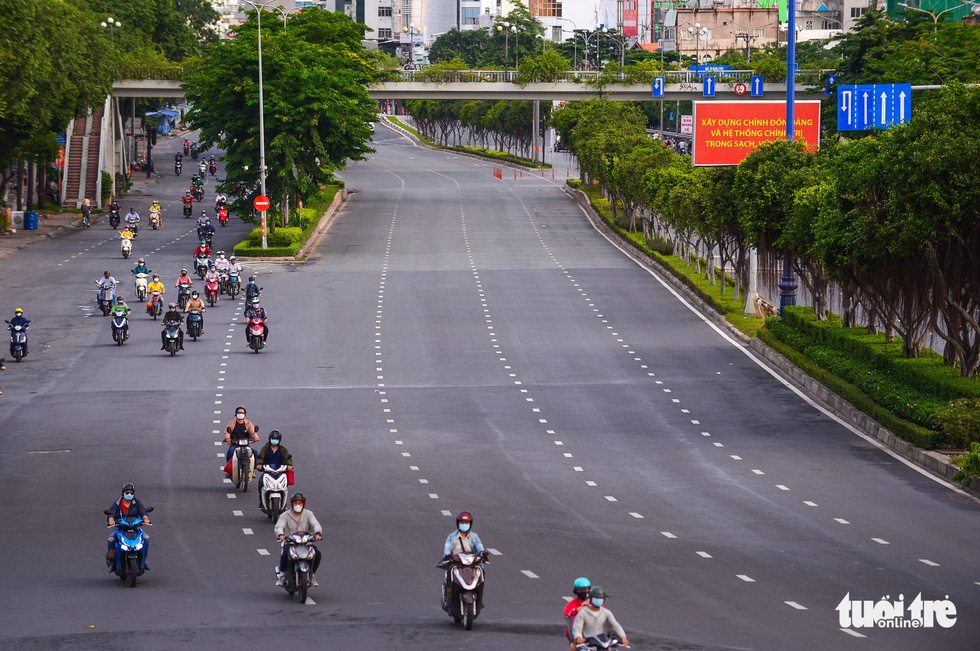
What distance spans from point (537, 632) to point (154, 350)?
83.8 ft

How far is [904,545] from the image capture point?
19.3 meters

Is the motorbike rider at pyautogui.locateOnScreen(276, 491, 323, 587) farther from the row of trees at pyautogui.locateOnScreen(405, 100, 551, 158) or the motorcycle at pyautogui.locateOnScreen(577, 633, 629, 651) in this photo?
the row of trees at pyautogui.locateOnScreen(405, 100, 551, 158)

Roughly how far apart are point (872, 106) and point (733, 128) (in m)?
5.07

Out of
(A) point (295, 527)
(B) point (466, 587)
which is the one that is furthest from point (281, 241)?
(B) point (466, 587)

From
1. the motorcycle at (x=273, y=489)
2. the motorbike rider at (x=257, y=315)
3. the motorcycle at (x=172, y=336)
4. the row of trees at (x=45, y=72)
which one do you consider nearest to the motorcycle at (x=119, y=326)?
the motorcycle at (x=172, y=336)

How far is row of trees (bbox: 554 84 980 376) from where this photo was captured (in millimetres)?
26344

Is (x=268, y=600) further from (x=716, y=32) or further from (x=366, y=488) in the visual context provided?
(x=716, y=32)

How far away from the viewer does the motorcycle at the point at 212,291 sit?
45.1 meters

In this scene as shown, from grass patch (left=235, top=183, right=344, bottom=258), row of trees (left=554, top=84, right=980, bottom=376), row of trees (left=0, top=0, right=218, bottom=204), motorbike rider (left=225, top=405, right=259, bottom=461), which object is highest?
row of trees (left=0, top=0, right=218, bottom=204)

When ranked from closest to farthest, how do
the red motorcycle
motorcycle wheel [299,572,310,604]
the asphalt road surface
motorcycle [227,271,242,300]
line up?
the asphalt road surface, motorcycle wheel [299,572,310,604], the red motorcycle, motorcycle [227,271,242,300]

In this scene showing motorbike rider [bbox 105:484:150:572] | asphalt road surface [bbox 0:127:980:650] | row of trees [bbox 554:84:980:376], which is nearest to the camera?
asphalt road surface [bbox 0:127:980:650]

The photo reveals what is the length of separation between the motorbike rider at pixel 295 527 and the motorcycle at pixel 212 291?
30.0 meters

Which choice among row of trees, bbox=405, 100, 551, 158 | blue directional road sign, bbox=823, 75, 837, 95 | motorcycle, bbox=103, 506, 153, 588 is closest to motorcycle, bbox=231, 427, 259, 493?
motorcycle, bbox=103, 506, 153, 588

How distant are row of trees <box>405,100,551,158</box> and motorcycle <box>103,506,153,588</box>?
355 feet
